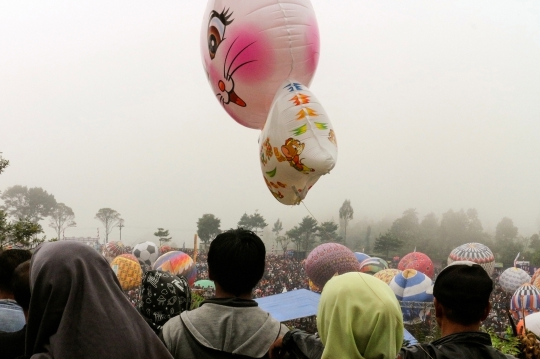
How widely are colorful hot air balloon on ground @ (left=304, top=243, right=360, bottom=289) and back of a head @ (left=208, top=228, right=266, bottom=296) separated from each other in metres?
11.5

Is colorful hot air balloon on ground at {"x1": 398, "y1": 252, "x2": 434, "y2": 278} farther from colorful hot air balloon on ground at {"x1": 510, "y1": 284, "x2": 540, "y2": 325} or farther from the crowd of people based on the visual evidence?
the crowd of people

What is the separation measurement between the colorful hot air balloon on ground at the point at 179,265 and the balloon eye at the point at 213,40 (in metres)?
12.3

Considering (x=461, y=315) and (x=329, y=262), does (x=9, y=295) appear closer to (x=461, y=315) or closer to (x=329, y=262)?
(x=461, y=315)

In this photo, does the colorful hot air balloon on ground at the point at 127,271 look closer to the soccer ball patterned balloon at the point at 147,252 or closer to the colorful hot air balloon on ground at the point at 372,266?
the soccer ball patterned balloon at the point at 147,252

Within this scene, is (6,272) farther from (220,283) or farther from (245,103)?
(245,103)

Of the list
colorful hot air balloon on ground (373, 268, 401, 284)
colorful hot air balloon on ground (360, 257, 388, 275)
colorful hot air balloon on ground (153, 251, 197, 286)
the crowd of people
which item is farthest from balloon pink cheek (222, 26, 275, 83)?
colorful hot air balloon on ground (360, 257, 388, 275)

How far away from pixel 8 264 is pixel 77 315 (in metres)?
0.95

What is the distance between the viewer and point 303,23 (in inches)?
139

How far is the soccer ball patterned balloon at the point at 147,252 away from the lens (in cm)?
2119

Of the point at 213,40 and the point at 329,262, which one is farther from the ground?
the point at 213,40

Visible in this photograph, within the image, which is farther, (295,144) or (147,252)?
(147,252)

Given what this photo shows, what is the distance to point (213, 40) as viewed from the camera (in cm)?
373

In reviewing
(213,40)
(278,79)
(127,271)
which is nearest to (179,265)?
(127,271)

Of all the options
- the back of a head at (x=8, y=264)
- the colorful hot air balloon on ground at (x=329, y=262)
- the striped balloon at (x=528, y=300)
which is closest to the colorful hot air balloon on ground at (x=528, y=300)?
the striped balloon at (x=528, y=300)
